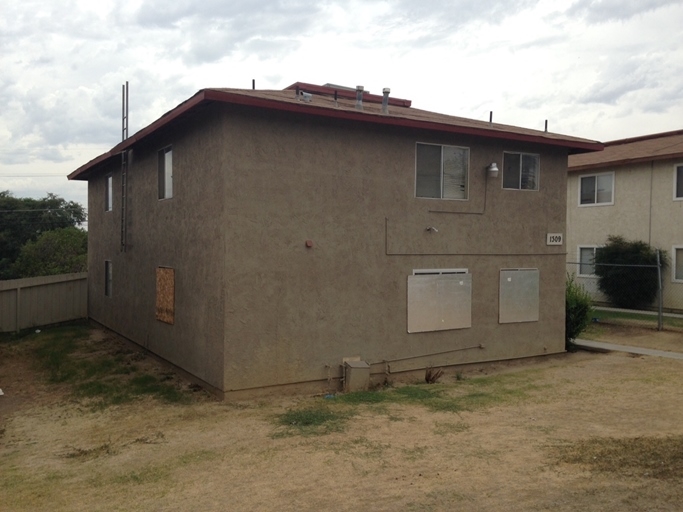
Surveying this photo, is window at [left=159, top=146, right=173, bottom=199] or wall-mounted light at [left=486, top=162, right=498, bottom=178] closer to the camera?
wall-mounted light at [left=486, top=162, right=498, bottom=178]

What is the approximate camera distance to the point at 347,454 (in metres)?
7.21

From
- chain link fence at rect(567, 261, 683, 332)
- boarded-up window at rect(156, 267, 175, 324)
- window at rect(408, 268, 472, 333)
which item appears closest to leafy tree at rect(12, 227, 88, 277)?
boarded-up window at rect(156, 267, 175, 324)

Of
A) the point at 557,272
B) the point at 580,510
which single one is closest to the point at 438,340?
the point at 557,272

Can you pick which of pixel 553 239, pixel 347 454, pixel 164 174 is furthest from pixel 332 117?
pixel 553 239

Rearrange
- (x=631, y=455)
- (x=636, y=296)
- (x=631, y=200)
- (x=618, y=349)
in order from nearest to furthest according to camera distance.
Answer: (x=631, y=455), (x=618, y=349), (x=636, y=296), (x=631, y=200)

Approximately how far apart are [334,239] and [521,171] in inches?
190

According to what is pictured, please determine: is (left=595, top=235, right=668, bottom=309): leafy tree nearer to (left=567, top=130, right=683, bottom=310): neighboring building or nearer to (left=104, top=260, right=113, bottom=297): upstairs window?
(left=567, top=130, right=683, bottom=310): neighboring building

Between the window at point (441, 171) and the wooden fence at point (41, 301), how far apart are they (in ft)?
42.2

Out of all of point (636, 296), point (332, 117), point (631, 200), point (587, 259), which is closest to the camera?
point (332, 117)

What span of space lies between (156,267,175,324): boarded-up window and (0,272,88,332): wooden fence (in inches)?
300

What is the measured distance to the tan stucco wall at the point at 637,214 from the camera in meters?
20.9

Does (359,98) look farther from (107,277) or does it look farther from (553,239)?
(107,277)

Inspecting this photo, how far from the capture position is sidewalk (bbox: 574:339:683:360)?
1385cm

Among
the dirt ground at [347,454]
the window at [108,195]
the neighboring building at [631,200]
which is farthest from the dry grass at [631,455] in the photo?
the window at [108,195]
